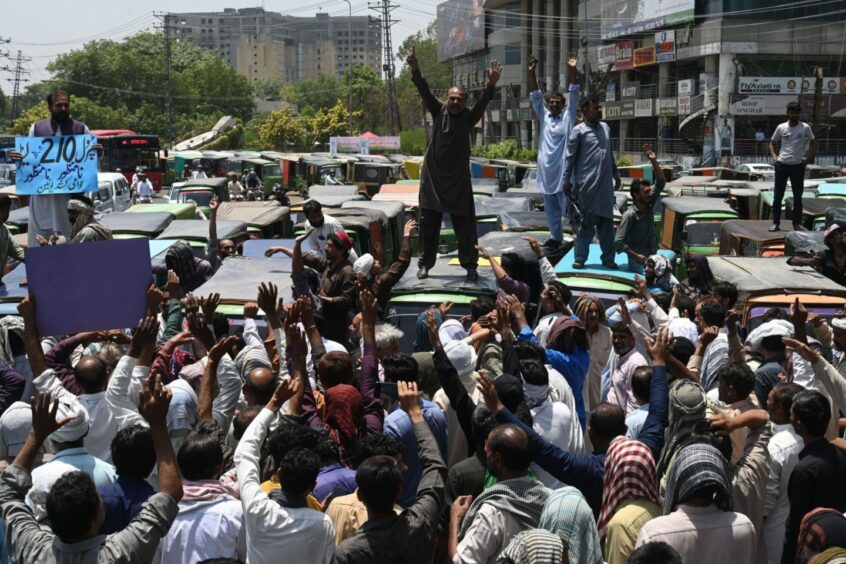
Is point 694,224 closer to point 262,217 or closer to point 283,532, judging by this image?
point 262,217

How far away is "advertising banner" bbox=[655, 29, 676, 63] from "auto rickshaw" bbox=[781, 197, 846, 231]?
4134cm

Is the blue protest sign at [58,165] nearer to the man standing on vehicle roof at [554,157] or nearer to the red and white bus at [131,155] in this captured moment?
the man standing on vehicle roof at [554,157]

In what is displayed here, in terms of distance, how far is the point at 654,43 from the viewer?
58562mm

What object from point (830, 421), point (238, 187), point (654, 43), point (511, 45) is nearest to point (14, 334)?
point (830, 421)

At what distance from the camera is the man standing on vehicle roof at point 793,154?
13.6 metres

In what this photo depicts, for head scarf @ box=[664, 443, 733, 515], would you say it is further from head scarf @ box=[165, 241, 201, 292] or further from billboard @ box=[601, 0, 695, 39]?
billboard @ box=[601, 0, 695, 39]

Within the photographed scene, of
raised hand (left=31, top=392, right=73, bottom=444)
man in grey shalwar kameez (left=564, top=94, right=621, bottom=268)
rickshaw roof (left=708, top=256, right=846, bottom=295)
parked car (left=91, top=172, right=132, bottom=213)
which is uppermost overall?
man in grey shalwar kameez (left=564, top=94, right=621, bottom=268)

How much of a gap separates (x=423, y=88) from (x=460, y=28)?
80.6m

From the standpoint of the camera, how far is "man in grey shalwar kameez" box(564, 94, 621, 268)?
11.4m

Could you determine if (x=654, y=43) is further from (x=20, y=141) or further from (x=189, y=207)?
(x=20, y=141)

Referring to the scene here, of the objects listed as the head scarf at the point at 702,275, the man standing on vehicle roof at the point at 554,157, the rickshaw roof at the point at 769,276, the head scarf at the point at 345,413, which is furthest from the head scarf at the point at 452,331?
the man standing on vehicle roof at the point at 554,157

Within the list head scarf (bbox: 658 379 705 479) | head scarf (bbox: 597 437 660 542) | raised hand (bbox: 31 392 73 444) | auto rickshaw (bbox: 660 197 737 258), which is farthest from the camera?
auto rickshaw (bbox: 660 197 737 258)

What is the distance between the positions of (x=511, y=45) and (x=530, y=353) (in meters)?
75.0

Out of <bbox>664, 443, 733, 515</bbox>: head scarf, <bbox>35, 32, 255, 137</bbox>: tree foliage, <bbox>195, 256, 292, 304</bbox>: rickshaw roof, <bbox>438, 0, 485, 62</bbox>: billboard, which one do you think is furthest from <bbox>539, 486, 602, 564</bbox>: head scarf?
<bbox>35, 32, 255, 137</bbox>: tree foliage
